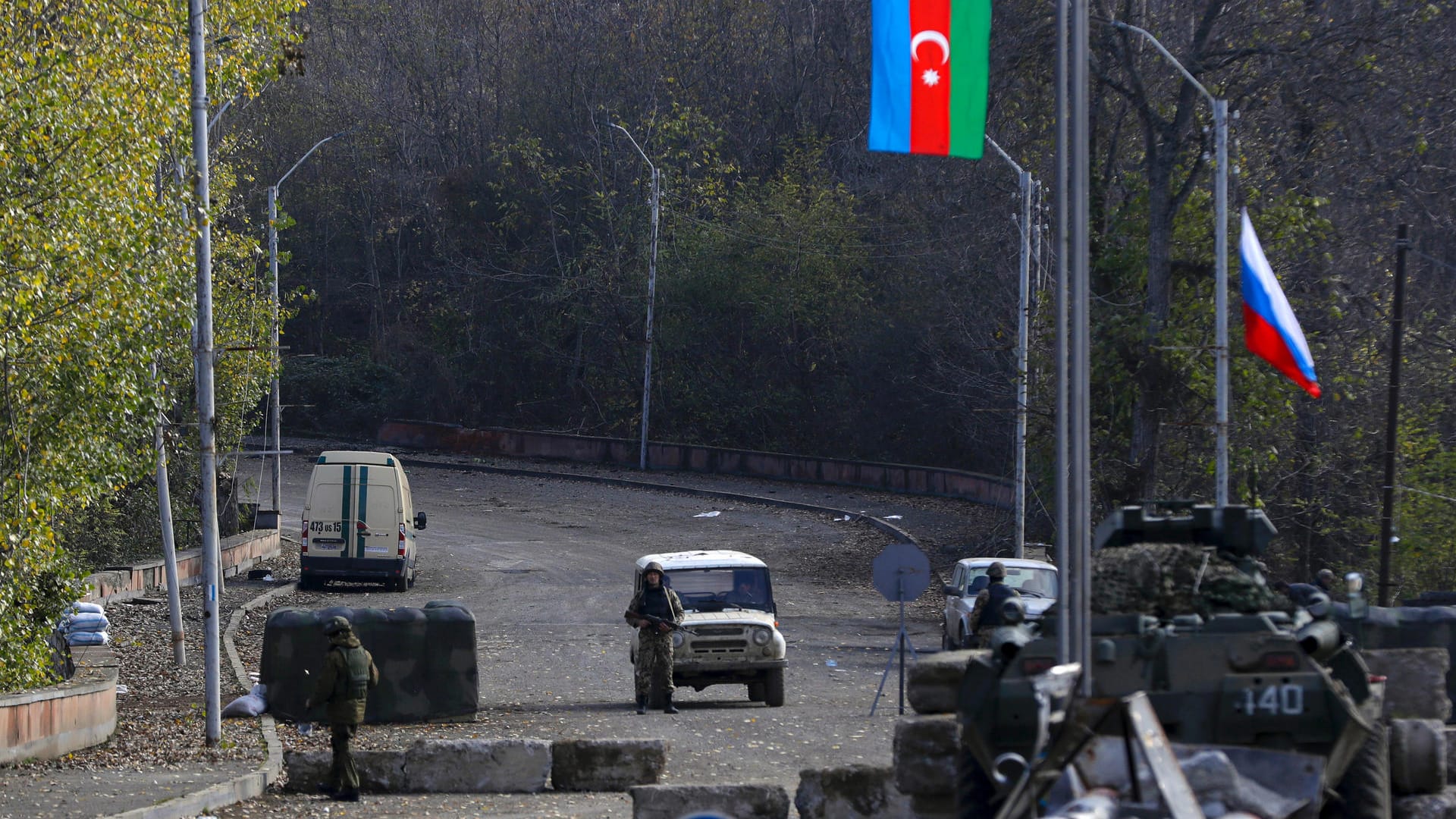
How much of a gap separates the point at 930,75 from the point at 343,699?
23.5 feet

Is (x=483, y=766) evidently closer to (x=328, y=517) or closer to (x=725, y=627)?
(x=725, y=627)

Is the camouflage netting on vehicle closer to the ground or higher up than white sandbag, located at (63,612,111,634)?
higher up

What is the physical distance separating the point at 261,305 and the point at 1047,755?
81.8ft

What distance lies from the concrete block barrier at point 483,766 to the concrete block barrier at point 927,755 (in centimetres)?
397

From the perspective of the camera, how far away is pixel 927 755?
10.4 m

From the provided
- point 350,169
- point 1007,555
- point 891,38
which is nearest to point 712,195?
point 350,169

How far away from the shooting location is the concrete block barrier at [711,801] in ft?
36.4

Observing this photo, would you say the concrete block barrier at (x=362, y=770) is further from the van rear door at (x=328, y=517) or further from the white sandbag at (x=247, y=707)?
the van rear door at (x=328, y=517)

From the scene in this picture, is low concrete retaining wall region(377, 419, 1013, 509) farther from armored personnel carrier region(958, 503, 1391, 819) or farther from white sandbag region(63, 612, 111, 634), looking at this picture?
armored personnel carrier region(958, 503, 1391, 819)

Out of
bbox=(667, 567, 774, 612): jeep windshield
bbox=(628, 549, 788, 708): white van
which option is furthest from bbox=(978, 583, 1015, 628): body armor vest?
bbox=(667, 567, 774, 612): jeep windshield

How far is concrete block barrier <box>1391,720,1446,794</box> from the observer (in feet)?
31.1

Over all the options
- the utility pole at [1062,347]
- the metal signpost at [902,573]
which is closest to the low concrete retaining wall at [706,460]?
the metal signpost at [902,573]

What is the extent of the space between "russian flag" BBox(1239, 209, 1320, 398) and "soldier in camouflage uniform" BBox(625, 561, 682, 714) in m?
7.09

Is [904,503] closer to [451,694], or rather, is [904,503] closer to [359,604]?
[359,604]
